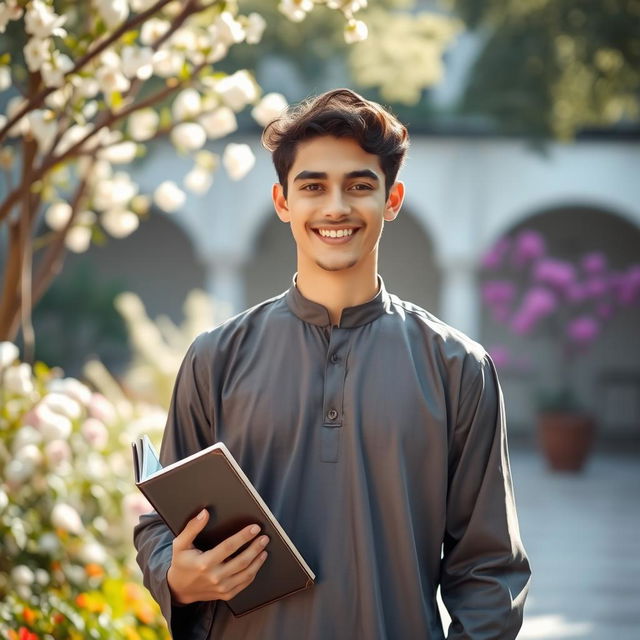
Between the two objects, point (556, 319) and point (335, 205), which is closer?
point (335, 205)

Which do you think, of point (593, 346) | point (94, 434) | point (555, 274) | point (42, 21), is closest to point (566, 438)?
point (555, 274)

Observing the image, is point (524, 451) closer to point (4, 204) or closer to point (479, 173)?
point (479, 173)

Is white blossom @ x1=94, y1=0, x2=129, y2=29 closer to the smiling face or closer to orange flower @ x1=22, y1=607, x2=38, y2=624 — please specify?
the smiling face

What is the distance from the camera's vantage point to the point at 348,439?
176 centimetres

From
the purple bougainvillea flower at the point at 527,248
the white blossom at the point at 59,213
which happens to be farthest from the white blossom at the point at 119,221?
the purple bougainvillea flower at the point at 527,248

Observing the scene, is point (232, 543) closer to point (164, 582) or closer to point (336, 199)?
point (164, 582)

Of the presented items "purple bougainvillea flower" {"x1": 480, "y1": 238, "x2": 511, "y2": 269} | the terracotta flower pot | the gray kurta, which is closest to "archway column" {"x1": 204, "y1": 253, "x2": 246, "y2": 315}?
"purple bougainvillea flower" {"x1": 480, "y1": 238, "x2": 511, "y2": 269}

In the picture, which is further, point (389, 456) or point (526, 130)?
point (526, 130)

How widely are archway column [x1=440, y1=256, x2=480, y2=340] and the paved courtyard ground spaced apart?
69.6 inches

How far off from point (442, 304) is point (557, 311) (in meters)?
1.91

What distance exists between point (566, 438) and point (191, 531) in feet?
33.5

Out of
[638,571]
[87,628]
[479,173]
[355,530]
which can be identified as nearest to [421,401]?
[355,530]

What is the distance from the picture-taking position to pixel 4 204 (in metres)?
2.94

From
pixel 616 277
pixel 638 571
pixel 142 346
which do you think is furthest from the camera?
pixel 616 277
